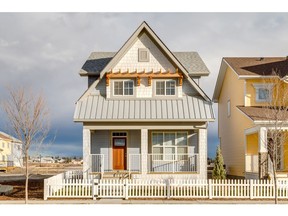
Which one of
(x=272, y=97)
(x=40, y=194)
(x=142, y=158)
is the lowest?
(x=40, y=194)

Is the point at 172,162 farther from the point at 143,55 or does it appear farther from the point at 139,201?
the point at 139,201

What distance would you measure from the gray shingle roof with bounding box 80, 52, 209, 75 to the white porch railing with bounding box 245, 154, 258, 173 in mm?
5699

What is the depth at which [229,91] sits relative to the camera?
32.8 meters

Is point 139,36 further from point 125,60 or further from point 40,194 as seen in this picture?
point 40,194

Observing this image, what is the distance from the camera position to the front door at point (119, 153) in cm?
2714

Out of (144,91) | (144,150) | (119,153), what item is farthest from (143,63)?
(119,153)

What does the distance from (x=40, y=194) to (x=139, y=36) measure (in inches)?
413

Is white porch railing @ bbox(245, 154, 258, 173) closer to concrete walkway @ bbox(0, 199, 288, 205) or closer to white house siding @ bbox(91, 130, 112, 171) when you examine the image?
concrete walkway @ bbox(0, 199, 288, 205)

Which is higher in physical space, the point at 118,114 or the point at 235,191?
the point at 118,114

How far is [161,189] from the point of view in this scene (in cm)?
2122

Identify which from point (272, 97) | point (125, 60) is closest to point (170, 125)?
point (125, 60)

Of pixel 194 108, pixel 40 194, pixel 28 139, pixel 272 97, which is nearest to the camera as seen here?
pixel 28 139

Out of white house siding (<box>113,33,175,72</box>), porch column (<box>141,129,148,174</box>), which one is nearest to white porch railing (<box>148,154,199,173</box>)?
porch column (<box>141,129,148,174</box>)

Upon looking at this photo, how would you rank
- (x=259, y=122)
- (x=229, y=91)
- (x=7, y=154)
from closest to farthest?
1. (x=259, y=122)
2. (x=229, y=91)
3. (x=7, y=154)
